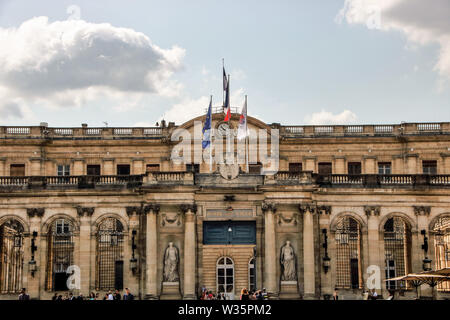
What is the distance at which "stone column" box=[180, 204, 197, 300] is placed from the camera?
45344mm

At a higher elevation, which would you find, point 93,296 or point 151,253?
point 151,253

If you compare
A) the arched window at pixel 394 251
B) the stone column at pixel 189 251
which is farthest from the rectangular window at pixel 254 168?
the stone column at pixel 189 251

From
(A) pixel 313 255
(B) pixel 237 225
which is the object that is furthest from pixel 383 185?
(B) pixel 237 225

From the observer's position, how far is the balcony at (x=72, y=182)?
48156 millimetres

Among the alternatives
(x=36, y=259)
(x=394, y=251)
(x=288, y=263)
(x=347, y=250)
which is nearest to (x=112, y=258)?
(x=36, y=259)

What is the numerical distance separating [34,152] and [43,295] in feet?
57.0

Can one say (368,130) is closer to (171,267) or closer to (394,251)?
(394,251)

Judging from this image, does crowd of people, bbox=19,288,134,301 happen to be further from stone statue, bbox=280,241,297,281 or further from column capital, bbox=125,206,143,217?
stone statue, bbox=280,241,297,281

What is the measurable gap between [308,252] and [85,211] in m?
14.0

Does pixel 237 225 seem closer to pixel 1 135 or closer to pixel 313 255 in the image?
pixel 313 255

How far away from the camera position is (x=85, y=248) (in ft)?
156

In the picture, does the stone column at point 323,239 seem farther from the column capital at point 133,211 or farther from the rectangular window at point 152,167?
the rectangular window at point 152,167

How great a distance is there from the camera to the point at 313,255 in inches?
1806

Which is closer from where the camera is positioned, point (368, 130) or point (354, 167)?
point (354, 167)
